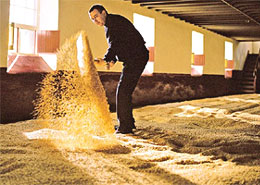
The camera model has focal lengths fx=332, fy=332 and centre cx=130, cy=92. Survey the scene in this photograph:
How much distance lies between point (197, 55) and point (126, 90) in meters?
8.14

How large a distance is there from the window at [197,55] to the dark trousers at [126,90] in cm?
793

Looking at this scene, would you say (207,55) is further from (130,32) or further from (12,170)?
(12,170)

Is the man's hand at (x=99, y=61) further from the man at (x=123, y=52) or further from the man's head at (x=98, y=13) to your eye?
the man's head at (x=98, y=13)

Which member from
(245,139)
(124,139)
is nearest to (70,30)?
(124,139)

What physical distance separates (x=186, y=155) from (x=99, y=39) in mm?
4186

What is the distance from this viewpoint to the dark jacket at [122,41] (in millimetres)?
3428

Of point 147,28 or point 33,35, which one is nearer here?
Result: point 33,35

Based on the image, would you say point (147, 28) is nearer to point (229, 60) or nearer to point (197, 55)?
point (197, 55)

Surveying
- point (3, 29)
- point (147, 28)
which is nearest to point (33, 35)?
point (3, 29)

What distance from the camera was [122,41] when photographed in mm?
3465

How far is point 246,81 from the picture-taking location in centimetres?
1500

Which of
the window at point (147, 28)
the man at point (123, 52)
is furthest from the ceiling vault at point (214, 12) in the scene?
the man at point (123, 52)

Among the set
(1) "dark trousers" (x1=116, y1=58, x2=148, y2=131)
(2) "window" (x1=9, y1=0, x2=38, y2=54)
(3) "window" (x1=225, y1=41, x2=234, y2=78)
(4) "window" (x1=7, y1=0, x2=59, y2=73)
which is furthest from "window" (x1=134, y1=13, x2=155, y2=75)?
(3) "window" (x1=225, y1=41, x2=234, y2=78)

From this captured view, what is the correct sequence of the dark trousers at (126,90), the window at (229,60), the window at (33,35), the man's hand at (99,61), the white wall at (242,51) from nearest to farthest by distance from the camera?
the man's hand at (99,61), the dark trousers at (126,90), the window at (33,35), the window at (229,60), the white wall at (242,51)
